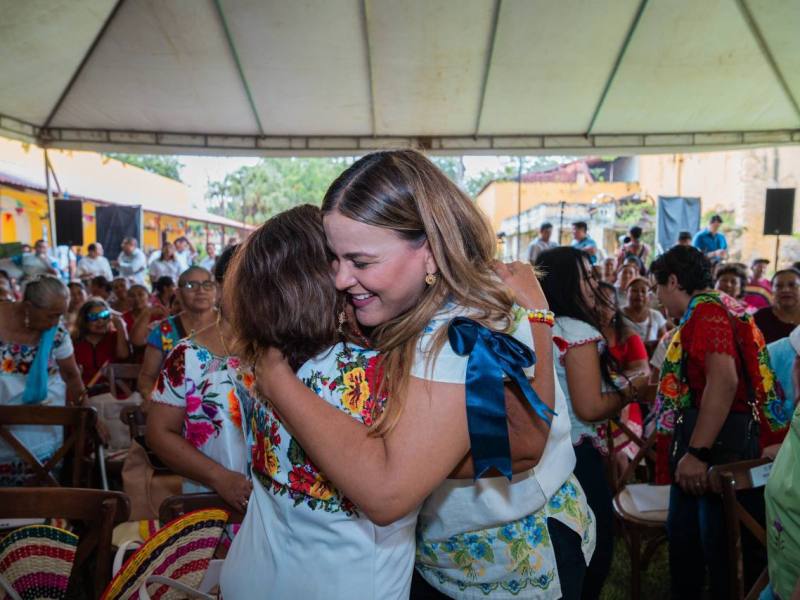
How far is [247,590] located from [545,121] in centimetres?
722

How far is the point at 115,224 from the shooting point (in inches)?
508

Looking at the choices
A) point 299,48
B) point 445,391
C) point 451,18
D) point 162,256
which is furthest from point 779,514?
point 162,256

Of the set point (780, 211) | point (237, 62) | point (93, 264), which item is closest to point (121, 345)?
point (237, 62)

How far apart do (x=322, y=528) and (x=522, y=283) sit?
0.69 metres

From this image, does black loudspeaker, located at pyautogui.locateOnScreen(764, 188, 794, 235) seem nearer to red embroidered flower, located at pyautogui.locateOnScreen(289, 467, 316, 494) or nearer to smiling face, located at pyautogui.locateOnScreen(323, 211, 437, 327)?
smiling face, located at pyautogui.locateOnScreen(323, 211, 437, 327)

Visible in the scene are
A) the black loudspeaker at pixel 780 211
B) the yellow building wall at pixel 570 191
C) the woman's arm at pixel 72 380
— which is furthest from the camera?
the yellow building wall at pixel 570 191

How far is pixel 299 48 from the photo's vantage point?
659 centimetres

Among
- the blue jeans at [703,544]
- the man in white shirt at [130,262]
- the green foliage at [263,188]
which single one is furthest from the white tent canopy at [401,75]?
the green foliage at [263,188]

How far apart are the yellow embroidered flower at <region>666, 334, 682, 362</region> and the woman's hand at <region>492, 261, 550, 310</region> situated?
1.47 metres

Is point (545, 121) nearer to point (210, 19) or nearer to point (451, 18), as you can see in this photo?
point (451, 18)

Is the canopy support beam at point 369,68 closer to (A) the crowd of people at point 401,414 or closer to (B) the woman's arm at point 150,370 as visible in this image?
(B) the woman's arm at point 150,370

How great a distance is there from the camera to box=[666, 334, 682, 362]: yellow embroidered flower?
99.7 inches

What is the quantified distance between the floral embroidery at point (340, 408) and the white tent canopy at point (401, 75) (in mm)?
5912

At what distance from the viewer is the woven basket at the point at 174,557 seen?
3.81 ft
